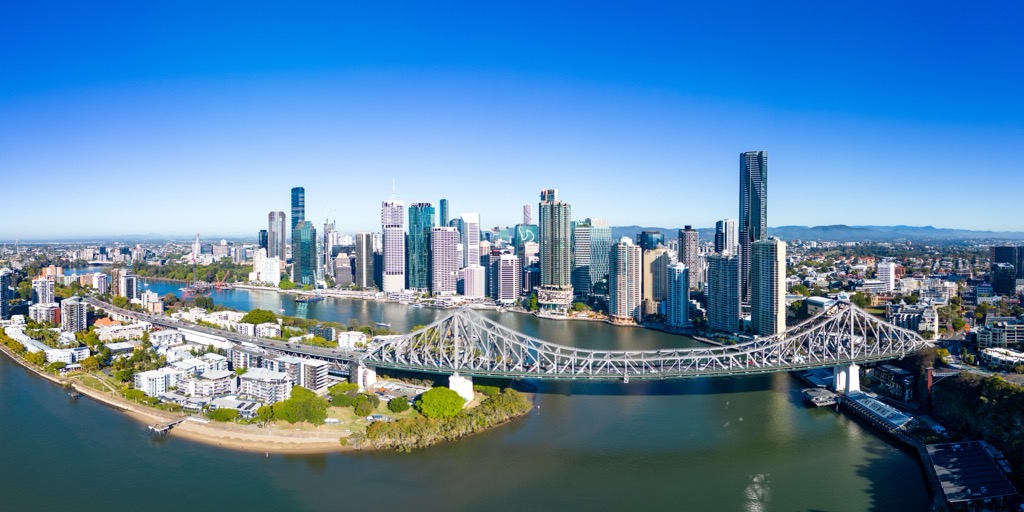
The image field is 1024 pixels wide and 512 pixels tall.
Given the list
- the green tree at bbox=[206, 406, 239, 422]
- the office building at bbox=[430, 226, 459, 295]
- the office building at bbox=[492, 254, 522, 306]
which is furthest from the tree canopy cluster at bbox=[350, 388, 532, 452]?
the office building at bbox=[430, 226, 459, 295]

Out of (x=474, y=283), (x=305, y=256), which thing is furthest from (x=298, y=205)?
(x=474, y=283)

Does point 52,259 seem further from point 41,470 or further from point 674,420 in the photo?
point 674,420

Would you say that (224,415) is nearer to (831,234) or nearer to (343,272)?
(343,272)

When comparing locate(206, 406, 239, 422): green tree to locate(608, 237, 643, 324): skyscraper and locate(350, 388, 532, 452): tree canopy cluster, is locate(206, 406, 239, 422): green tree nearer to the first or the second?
locate(350, 388, 532, 452): tree canopy cluster

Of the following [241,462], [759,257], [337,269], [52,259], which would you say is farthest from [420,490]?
[52,259]

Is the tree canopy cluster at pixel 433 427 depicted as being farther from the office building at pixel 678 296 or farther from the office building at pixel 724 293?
the office building at pixel 678 296

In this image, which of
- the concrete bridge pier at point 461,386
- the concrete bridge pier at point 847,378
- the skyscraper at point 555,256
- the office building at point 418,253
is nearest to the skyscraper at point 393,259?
the office building at point 418,253
